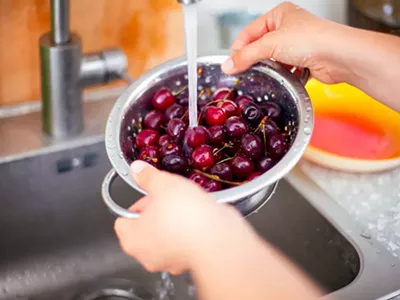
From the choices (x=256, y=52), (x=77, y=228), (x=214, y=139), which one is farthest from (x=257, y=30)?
(x=77, y=228)

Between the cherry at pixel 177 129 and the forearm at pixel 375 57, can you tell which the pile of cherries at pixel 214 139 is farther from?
the forearm at pixel 375 57

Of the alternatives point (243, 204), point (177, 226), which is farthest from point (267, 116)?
point (177, 226)

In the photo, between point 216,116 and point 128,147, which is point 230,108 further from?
point 128,147

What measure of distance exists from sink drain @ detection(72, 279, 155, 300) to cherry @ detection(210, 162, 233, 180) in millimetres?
341

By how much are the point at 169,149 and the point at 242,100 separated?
0.44ft

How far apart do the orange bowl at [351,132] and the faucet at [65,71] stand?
13.8 inches

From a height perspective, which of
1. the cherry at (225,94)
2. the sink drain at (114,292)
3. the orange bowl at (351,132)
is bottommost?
the sink drain at (114,292)

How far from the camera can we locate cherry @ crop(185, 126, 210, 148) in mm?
718

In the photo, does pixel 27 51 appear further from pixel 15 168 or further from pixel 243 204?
pixel 243 204

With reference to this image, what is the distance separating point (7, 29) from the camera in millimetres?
944

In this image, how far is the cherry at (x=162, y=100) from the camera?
77 cm

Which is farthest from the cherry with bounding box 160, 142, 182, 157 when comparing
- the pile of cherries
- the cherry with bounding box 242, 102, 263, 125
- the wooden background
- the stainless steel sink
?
the wooden background

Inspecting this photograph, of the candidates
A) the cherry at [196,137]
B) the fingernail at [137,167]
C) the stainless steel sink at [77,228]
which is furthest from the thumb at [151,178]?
the stainless steel sink at [77,228]

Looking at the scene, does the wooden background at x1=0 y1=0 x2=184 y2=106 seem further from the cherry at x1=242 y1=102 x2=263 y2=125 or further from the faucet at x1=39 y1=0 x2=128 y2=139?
the cherry at x1=242 y1=102 x2=263 y2=125
